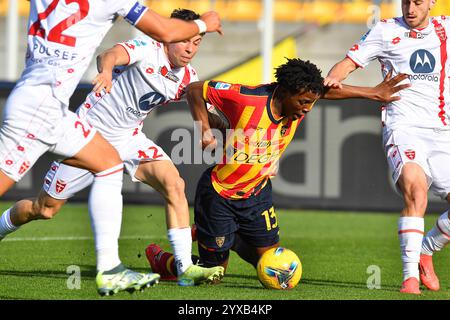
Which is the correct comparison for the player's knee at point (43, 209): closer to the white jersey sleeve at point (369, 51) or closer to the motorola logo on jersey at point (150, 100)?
the motorola logo on jersey at point (150, 100)

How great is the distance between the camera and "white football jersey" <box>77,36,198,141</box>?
28.4ft

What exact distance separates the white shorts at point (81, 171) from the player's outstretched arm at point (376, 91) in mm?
1584

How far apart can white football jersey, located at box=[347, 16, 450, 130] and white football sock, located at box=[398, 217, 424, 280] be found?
879mm

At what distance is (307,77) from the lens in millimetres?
7852

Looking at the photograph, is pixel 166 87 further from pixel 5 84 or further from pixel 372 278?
pixel 5 84

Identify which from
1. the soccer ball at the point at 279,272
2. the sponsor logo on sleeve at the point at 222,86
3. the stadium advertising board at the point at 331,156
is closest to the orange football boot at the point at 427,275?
the soccer ball at the point at 279,272

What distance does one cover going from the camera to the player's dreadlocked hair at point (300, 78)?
25.7 ft

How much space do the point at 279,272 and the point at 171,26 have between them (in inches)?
91.6

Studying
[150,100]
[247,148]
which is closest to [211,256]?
[247,148]

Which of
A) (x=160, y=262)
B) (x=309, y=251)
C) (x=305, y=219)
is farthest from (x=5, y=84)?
(x=160, y=262)

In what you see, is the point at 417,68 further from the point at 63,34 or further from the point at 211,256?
the point at 63,34

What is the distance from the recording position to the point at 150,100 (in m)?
8.77

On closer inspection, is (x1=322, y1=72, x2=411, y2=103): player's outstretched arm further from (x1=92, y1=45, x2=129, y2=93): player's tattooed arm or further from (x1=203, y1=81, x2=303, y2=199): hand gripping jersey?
(x1=92, y1=45, x2=129, y2=93): player's tattooed arm

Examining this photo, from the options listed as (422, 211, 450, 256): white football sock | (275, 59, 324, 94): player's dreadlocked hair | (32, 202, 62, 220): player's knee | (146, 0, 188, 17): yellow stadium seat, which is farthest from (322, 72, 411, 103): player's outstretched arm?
(146, 0, 188, 17): yellow stadium seat
